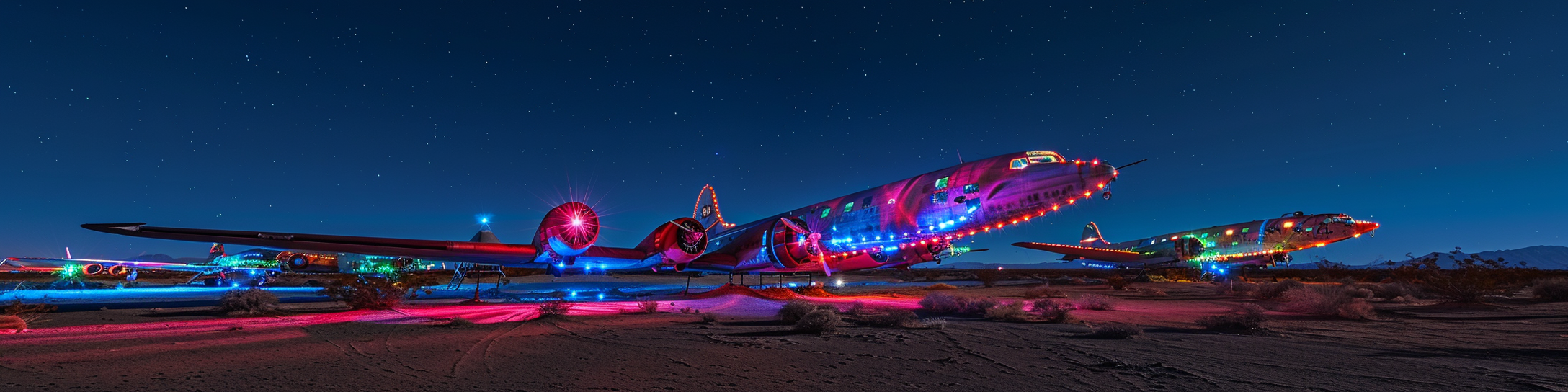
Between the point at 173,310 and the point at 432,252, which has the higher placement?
the point at 432,252

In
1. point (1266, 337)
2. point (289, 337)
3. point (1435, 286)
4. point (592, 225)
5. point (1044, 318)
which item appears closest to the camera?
point (289, 337)

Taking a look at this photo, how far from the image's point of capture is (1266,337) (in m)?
10.6

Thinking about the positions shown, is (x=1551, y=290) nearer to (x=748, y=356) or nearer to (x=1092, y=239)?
(x=748, y=356)

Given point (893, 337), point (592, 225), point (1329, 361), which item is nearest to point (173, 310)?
point (592, 225)

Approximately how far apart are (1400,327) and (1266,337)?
4.67 meters

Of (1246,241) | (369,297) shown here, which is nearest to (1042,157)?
(369,297)

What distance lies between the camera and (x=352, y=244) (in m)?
12.9

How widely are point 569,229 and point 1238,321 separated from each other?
15546 mm

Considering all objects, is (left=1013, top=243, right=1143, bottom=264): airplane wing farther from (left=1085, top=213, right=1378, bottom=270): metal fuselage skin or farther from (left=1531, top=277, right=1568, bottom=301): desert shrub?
(left=1531, top=277, right=1568, bottom=301): desert shrub

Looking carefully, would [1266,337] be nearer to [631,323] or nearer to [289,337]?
[631,323]

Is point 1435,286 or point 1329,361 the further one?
point 1435,286

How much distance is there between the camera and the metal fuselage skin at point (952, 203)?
10586mm

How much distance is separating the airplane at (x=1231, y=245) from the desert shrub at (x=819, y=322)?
97.6 ft

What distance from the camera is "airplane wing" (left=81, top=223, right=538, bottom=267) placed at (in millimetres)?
10703
